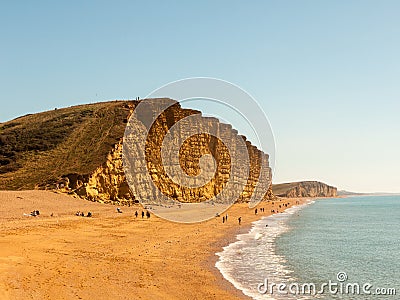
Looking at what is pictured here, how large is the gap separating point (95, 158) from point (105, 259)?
33.3 m

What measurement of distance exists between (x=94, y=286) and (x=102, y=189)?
36.5 m

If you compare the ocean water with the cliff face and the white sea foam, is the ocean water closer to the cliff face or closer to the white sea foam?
the white sea foam

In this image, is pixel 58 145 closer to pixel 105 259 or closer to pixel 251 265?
pixel 105 259

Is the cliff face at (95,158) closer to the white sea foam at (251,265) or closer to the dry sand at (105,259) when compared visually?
the dry sand at (105,259)

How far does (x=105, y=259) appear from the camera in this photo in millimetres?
18297

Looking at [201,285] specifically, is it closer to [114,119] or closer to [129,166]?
[129,166]

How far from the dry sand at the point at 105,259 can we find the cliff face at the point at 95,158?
12.4 m

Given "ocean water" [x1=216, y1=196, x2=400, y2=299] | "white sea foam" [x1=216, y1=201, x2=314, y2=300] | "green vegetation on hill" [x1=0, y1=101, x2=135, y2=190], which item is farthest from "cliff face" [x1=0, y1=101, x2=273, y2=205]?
"white sea foam" [x1=216, y1=201, x2=314, y2=300]

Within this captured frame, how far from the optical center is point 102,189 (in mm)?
48750

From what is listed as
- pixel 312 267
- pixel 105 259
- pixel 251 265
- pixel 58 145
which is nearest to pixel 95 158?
pixel 58 145

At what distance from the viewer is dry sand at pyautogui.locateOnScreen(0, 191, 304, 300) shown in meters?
12.8

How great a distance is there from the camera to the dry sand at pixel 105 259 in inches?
504

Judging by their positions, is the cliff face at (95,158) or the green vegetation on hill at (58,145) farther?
the green vegetation on hill at (58,145)

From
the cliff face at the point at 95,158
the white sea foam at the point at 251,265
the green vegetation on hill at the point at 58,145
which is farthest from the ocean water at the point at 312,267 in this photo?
the green vegetation on hill at the point at 58,145
